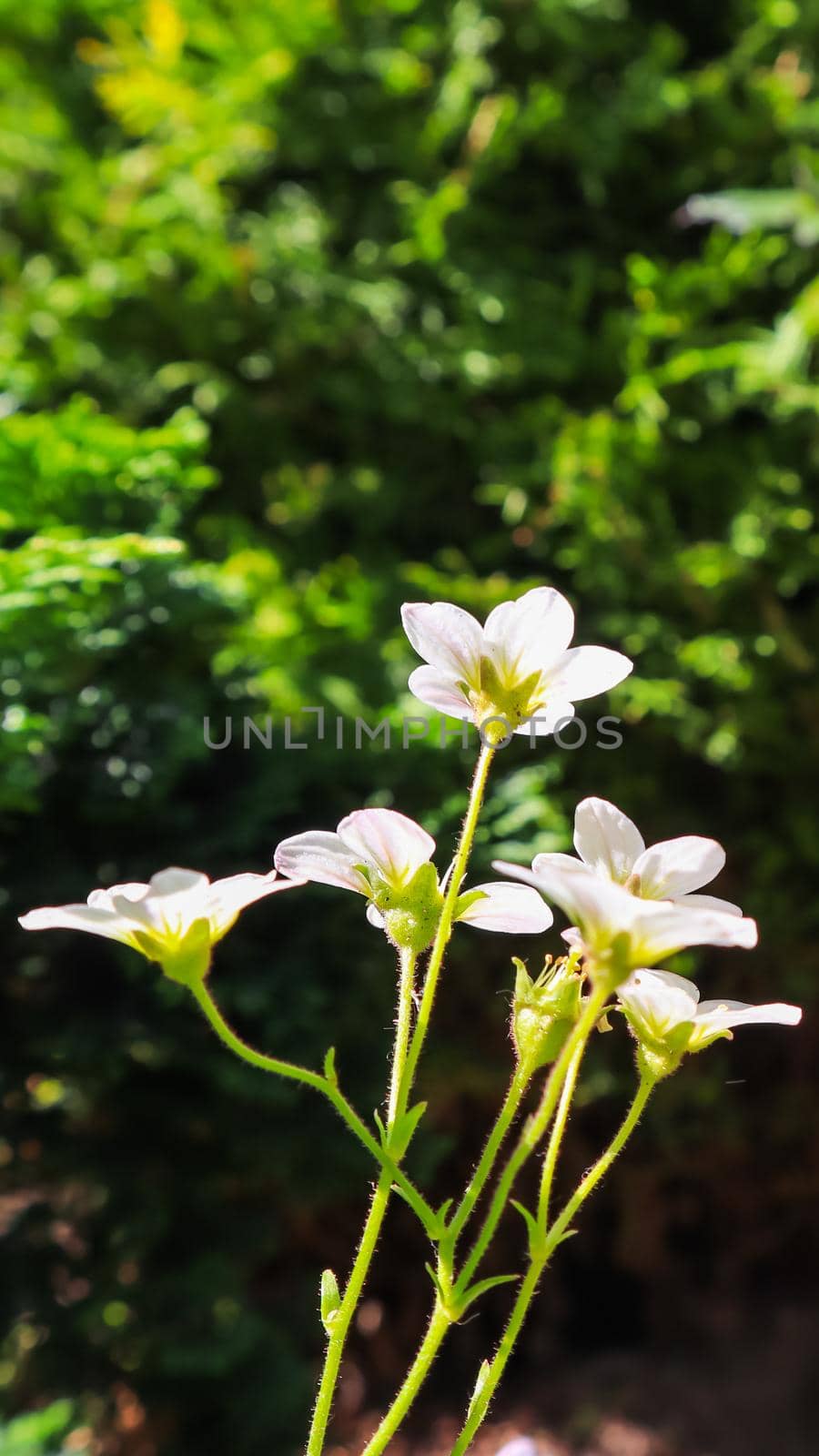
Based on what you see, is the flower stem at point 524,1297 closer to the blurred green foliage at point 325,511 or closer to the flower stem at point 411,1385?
the flower stem at point 411,1385

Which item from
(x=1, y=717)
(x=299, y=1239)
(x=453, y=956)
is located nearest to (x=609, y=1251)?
(x=299, y=1239)

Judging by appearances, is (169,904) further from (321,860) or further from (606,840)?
(606,840)

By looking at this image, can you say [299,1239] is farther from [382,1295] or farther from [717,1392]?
[717,1392]

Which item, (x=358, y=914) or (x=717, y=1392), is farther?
(x=717, y=1392)

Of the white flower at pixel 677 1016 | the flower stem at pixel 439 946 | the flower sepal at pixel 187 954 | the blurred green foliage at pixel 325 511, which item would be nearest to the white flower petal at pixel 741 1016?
the white flower at pixel 677 1016

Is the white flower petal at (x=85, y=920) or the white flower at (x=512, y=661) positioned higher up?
the white flower at (x=512, y=661)

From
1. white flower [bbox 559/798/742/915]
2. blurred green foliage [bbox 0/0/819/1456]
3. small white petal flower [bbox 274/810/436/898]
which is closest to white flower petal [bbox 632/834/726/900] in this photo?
white flower [bbox 559/798/742/915]
